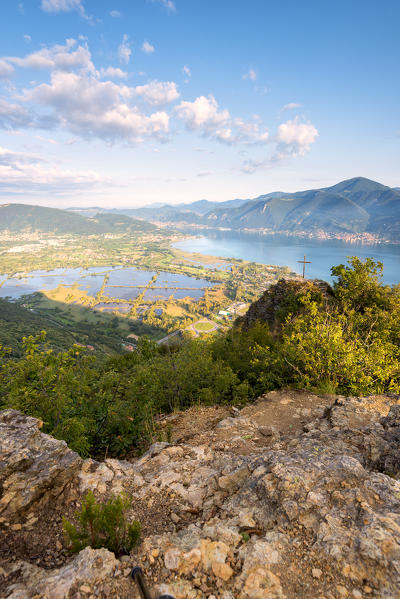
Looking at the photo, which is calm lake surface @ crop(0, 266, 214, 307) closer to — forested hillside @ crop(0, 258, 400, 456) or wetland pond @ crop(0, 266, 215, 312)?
wetland pond @ crop(0, 266, 215, 312)

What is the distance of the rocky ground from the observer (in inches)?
111

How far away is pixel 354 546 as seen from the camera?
303 centimetres

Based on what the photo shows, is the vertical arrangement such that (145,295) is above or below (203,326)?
above

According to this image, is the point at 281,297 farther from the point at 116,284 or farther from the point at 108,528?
the point at 116,284

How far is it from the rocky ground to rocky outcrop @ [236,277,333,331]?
16.1m

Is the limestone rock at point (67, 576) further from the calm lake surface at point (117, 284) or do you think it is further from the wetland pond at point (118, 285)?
the calm lake surface at point (117, 284)

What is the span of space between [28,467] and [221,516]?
3485 millimetres

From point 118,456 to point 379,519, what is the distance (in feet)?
22.3

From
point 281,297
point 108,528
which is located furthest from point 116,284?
point 108,528

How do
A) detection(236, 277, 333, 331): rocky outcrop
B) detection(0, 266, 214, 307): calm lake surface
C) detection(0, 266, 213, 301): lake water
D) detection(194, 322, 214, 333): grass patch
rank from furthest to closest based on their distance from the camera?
detection(0, 266, 214, 307): calm lake surface
detection(0, 266, 213, 301): lake water
detection(194, 322, 214, 333): grass patch
detection(236, 277, 333, 331): rocky outcrop

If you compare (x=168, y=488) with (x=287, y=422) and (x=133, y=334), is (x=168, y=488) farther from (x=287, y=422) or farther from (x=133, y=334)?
(x=133, y=334)

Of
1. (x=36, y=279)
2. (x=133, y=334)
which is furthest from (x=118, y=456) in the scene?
(x=36, y=279)

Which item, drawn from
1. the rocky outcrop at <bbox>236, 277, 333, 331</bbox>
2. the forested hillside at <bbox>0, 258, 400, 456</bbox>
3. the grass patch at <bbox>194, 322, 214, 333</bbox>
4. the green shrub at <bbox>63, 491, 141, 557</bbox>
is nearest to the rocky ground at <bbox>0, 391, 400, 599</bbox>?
the green shrub at <bbox>63, 491, 141, 557</bbox>

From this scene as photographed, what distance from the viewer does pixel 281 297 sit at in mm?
24078
